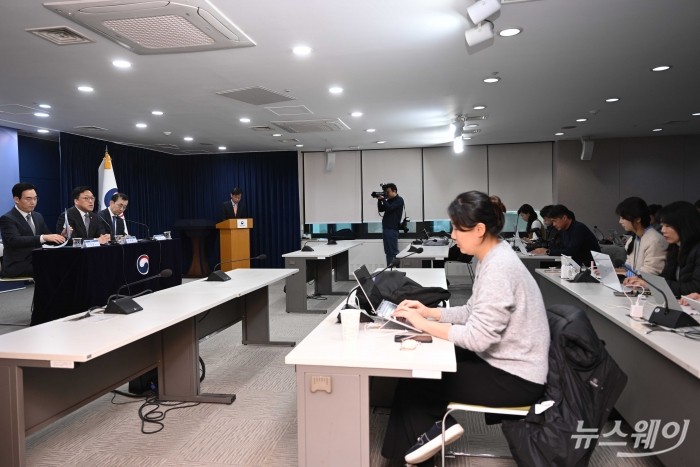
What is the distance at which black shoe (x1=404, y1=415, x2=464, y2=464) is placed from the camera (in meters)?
1.81

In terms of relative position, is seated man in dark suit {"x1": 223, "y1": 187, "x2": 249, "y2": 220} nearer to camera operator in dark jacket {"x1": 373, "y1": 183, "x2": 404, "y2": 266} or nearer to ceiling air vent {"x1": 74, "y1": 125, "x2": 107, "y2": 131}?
ceiling air vent {"x1": 74, "y1": 125, "x2": 107, "y2": 131}

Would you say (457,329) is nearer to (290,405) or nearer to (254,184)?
(290,405)

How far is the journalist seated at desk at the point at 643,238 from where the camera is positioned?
10.5 feet

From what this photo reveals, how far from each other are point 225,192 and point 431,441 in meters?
9.07

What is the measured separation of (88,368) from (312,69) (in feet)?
9.69

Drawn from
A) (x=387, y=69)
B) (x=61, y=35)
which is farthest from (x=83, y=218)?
(x=387, y=69)

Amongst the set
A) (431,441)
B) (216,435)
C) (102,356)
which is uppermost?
(102,356)

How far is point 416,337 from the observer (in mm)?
1937

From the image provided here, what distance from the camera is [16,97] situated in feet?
16.7

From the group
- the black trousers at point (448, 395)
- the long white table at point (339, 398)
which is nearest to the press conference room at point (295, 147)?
the long white table at point (339, 398)

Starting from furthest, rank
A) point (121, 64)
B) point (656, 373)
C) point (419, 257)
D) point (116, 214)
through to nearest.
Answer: point (419, 257) → point (116, 214) → point (121, 64) → point (656, 373)

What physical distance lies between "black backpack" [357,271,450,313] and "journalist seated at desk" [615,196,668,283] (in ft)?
5.20

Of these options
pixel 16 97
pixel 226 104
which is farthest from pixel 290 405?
pixel 16 97

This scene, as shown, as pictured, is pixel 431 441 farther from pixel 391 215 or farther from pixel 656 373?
pixel 391 215
